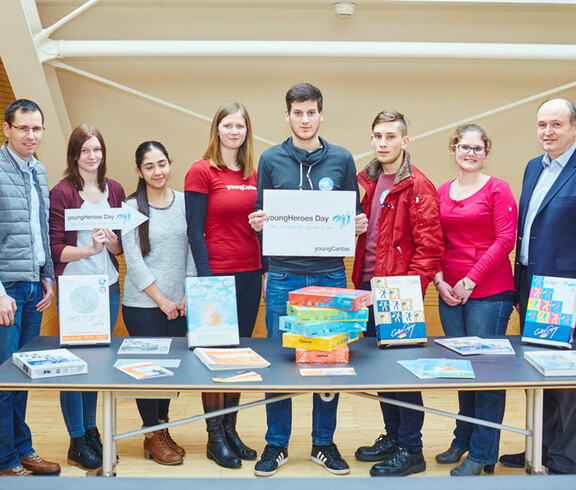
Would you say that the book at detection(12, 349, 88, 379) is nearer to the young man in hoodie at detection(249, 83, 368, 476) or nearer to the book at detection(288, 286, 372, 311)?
→ the book at detection(288, 286, 372, 311)

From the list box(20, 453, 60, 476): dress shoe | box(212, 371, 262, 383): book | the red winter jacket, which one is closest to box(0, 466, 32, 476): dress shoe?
box(20, 453, 60, 476): dress shoe

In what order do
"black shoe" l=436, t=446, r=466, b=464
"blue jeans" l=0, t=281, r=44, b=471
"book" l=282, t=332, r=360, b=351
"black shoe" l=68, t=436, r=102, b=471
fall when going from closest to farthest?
"book" l=282, t=332, r=360, b=351
"blue jeans" l=0, t=281, r=44, b=471
"black shoe" l=68, t=436, r=102, b=471
"black shoe" l=436, t=446, r=466, b=464

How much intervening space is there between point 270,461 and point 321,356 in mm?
865

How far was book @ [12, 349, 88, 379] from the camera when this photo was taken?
7.83 ft

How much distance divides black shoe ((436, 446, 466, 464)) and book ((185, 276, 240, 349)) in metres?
1.41

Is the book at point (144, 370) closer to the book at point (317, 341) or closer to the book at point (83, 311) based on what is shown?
the book at point (83, 311)

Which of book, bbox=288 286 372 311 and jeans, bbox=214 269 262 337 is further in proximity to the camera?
jeans, bbox=214 269 262 337

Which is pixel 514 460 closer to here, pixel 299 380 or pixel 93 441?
pixel 299 380

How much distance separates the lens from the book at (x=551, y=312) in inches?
109

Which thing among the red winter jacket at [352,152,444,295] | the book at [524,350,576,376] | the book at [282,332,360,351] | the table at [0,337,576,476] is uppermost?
the red winter jacket at [352,152,444,295]

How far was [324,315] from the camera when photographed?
2.63 meters

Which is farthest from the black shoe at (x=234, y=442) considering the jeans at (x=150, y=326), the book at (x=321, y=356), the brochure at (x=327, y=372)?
the brochure at (x=327, y=372)

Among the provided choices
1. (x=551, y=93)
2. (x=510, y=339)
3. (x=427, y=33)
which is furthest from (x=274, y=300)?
(x=551, y=93)

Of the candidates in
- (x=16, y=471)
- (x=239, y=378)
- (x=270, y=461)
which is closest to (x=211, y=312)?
(x=239, y=378)
